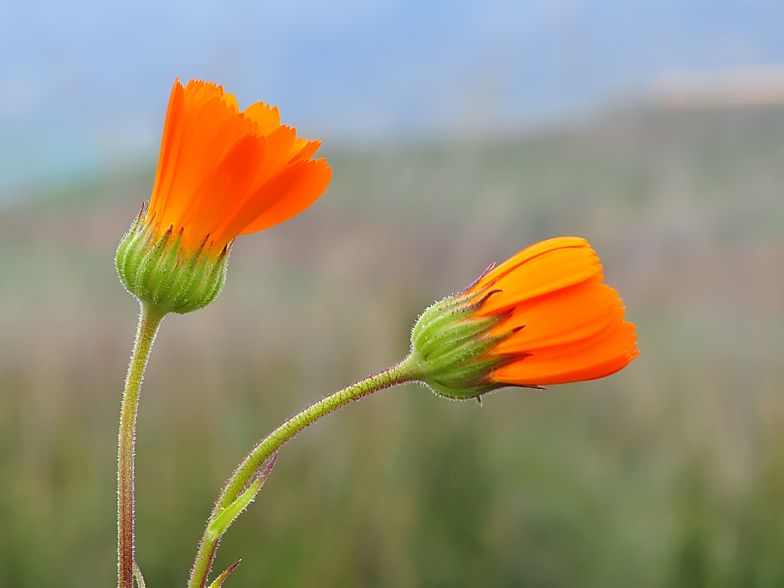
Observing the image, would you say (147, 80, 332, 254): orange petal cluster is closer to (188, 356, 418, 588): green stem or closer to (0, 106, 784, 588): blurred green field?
(188, 356, 418, 588): green stem

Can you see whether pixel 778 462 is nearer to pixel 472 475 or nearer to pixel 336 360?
pixel 472 475

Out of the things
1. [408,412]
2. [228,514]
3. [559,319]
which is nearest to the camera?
[228,514]

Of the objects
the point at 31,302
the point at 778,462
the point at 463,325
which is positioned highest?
the point at 31,302

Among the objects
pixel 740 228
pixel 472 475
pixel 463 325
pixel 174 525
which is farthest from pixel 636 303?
pixel 463 325

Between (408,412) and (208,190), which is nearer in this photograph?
(208,190)

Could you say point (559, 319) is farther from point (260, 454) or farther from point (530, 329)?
point (260, 454)

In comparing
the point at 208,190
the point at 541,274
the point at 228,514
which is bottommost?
the point at 228,514

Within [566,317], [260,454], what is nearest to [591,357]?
[566,317]
